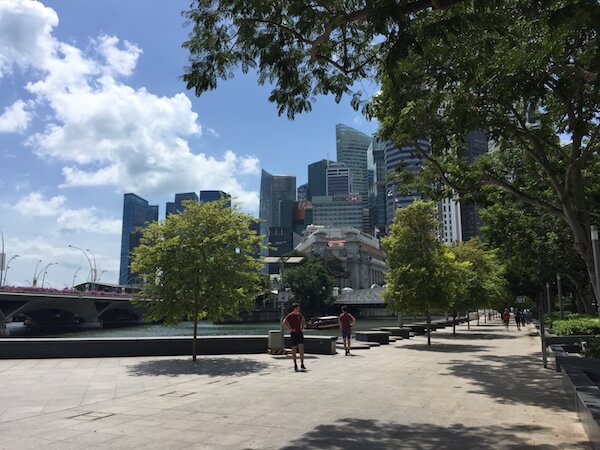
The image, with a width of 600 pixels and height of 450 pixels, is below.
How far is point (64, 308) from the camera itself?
3401 inches

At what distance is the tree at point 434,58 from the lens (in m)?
6.02

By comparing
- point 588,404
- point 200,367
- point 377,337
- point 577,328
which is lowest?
point 200,367

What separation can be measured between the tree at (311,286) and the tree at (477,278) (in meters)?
71.5

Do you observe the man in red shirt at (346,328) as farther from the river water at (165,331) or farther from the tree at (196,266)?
the river water at (165,331)

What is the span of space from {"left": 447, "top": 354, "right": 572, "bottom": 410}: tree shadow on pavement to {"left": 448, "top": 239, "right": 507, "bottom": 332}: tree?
45.2 ft

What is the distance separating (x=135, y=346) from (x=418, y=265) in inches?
504

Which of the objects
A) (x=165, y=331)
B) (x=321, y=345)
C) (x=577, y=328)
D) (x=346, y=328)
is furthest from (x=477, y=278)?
(x=165, y=331)

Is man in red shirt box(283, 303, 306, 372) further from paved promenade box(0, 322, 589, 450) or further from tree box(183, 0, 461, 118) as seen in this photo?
tree box(183, 0, 461, 118)

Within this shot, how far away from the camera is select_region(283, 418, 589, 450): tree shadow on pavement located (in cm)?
587

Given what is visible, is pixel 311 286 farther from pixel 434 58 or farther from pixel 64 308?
pixel 434 58

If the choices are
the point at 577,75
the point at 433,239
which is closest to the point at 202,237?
the point at 577,75

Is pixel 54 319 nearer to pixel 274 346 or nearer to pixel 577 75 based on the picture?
pixel 274 346

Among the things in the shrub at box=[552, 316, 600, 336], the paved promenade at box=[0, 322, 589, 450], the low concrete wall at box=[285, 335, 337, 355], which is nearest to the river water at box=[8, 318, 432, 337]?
the low concrete wall at box=[285, 335, 337, 355]

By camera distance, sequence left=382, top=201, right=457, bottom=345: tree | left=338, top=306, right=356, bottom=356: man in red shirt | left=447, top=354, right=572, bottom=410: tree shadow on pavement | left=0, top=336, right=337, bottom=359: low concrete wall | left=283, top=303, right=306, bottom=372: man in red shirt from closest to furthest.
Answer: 1. left=447, top=354, right=572, bottom=410: tree shadow on pavement
2. left=283, top=303, right=306, bottom=372: man in red shirt
3. left=0, top=336, right=337, bottom=359: low concrete wall
4. left=338, top=306, right=356, bottom=356: man in red shirt
5. left=382, top=201, right=457, bottom=345: tree
